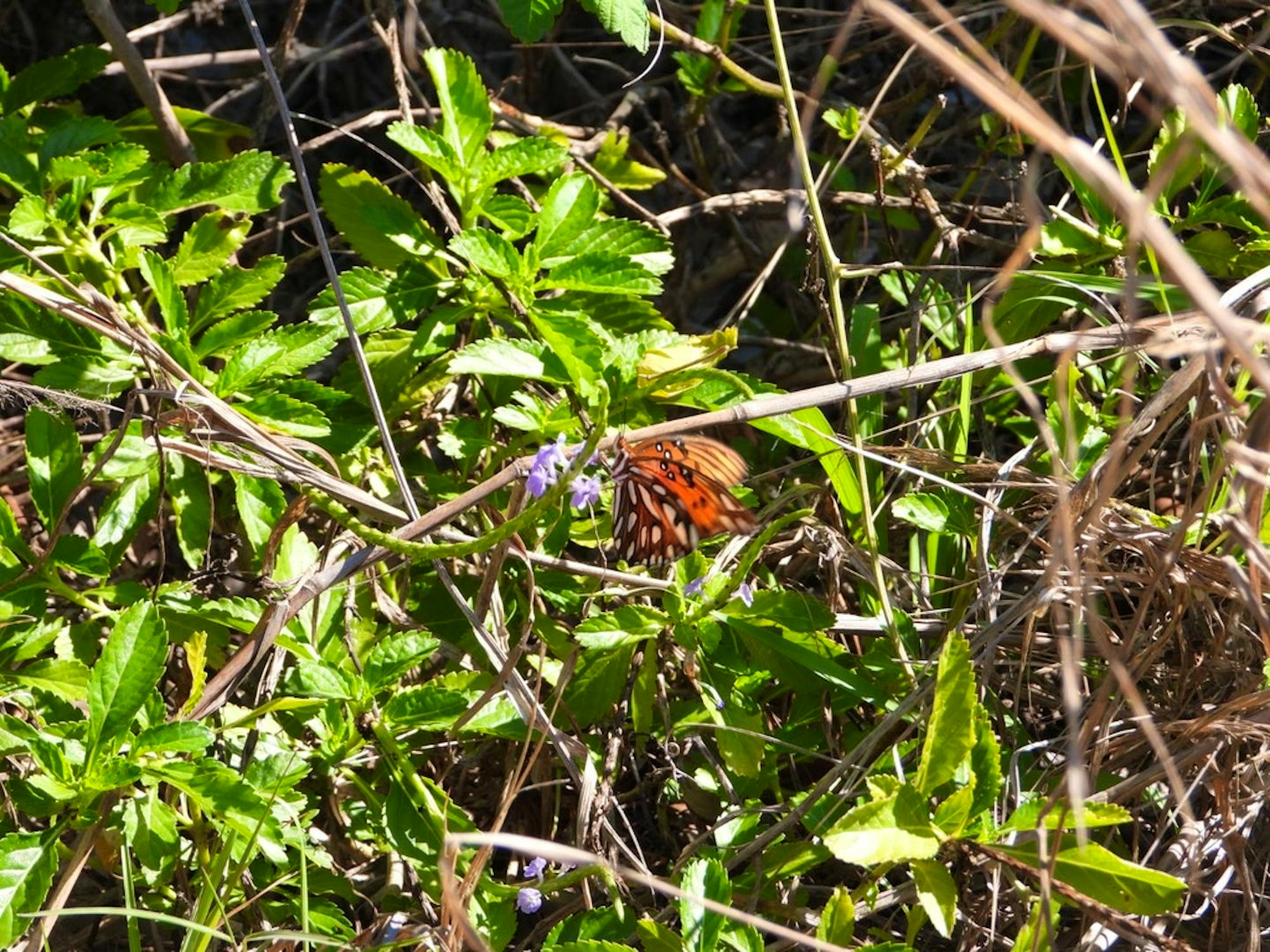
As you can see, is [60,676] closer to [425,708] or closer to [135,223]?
[425,708]

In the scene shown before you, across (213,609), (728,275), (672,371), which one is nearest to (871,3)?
(672,371)

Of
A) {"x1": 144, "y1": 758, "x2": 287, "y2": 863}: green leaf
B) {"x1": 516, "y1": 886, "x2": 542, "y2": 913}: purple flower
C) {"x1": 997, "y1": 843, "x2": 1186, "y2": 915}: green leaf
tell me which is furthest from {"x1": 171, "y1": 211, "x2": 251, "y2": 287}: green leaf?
{"x1": 997, "y1": 843, "x2": 1186, "y2": 915}: green leaf

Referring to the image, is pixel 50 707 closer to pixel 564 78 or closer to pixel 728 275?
pixel 728 275

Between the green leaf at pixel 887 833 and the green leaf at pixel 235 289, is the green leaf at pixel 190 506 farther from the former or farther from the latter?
the green leaf at pixel 887 833

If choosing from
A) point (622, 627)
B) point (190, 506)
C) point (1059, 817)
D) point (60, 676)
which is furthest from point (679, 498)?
point (60, 676)

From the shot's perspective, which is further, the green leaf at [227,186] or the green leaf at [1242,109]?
the green leaf at [227,186]

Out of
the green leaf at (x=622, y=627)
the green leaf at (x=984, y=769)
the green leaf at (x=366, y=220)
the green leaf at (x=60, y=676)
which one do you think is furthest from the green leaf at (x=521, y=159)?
the green leaf at (x=984, y=769)

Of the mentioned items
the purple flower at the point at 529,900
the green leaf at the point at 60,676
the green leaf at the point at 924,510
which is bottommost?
the purple flower at the point at 529,900
